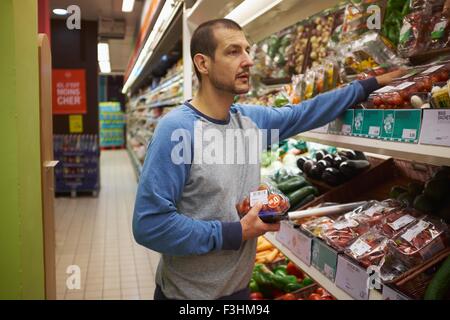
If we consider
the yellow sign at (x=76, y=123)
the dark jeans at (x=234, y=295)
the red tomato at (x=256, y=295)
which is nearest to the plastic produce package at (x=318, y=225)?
the dark jeans at (x=234, y=295)

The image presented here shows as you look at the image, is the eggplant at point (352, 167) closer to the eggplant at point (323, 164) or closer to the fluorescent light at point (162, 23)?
the eggplant at point (323, 164)

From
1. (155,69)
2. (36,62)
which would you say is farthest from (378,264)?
(155,69)

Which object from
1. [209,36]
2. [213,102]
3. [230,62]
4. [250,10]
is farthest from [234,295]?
[250,10]

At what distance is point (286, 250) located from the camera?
1.83 meters

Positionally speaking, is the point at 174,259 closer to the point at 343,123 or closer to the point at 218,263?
the point at 218,263

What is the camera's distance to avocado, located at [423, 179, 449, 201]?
1432mm

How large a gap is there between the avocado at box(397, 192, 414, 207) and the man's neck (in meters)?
0.73

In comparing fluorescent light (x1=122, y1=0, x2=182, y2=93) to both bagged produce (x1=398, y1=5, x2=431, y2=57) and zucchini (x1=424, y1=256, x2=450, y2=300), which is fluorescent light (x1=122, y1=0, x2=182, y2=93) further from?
zucchini (x1=424, y1=256, x2=450, y2=300)

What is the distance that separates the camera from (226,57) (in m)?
1.50

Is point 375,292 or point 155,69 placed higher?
point 155,69

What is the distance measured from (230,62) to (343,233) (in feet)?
2.40

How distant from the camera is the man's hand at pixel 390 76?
Answer: 1.38m

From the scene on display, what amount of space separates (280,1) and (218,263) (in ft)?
Answer: 4.02

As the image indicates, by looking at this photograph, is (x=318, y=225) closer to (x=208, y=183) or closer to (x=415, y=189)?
(x=415, y=189)
